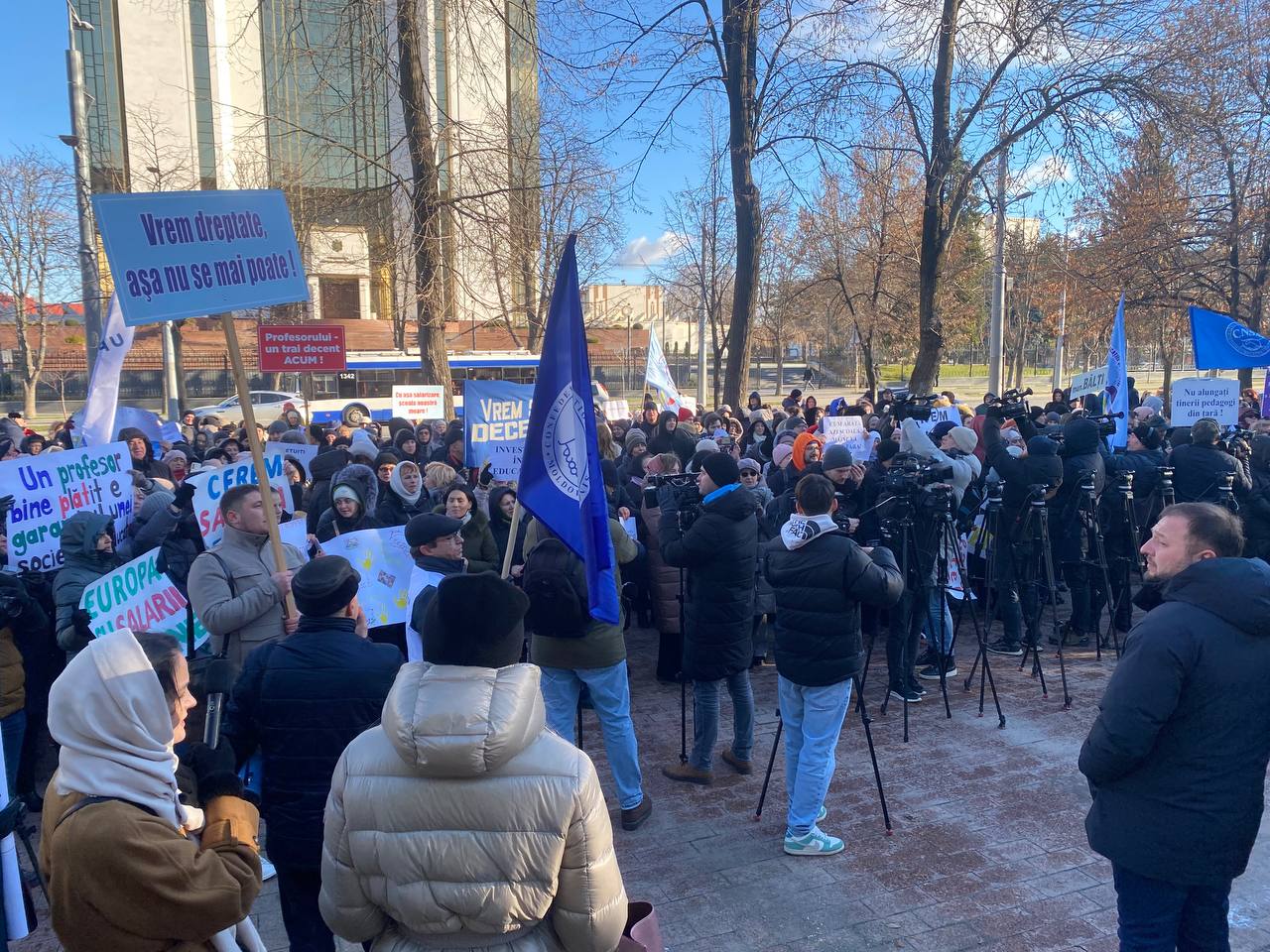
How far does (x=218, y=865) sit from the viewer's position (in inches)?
89.6

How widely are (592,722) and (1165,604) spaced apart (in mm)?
4516

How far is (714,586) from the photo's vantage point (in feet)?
17.7

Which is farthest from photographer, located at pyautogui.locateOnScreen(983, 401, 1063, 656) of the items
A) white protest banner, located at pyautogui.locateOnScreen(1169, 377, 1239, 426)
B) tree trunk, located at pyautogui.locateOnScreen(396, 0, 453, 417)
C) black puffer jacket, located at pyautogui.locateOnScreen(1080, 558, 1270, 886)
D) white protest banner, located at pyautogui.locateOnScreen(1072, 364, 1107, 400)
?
tree trunk, located at pyautogui.locateOnScreen(396, 0, 453, 417)

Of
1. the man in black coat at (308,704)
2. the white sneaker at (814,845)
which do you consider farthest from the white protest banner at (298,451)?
the man in black coat at (308,704)

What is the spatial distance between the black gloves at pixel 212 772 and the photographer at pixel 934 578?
5.03m

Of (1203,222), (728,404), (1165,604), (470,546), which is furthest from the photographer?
(1203,222)

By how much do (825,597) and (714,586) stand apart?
0.92 meters

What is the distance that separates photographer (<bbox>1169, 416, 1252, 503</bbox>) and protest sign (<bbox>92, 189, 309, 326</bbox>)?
729cm

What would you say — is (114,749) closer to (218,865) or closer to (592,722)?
(218,865)

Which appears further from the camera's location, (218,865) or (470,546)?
(470,546)

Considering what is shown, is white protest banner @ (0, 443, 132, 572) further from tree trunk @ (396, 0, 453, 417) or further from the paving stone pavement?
tree trunk @ (396, 0, 453, 417)

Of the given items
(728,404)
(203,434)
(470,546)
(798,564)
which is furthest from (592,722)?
(728,404)

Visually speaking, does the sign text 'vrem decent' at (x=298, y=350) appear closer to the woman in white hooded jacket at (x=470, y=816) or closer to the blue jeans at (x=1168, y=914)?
the woman in white hooded jacket at (x=470, y=816)

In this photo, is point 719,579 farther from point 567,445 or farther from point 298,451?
point 298,451
